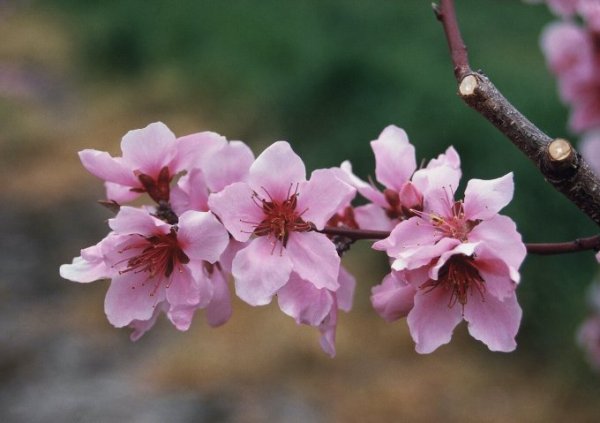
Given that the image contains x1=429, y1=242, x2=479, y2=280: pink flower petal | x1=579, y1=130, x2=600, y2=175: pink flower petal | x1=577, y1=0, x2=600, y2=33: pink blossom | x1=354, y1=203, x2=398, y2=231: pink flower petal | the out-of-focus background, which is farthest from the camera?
the out-of-focus background

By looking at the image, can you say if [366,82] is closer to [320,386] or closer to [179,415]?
[320,386]

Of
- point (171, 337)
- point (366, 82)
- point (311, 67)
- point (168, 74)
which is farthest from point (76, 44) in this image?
point (171, 337)

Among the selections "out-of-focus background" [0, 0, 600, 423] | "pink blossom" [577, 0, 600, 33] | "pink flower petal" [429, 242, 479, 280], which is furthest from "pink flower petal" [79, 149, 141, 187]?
"out-of-focus background" [0, 0, 600, 423]

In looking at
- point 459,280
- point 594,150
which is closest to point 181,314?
point 459,280

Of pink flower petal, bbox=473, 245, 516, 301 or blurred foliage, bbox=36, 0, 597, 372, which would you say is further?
blurred foliage, bbox=36, 0, 597, 372

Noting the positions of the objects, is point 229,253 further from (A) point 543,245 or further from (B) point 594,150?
(B) point 594,150

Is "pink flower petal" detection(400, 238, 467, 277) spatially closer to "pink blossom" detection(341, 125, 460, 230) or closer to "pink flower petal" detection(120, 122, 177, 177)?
Answer: "pink blossom" detection(341, 125, 460, 230)

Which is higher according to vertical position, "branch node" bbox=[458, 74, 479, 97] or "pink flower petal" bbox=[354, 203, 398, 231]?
"branch node" bbox=[458, 74, 479, 97]
